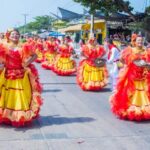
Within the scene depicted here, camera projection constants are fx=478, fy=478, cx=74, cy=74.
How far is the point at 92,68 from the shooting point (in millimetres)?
14281

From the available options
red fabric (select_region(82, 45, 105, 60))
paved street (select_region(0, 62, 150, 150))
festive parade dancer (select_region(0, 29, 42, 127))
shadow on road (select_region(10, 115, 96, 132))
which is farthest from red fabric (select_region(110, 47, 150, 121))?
red fabric (select_region(82, 45, 105, 60))

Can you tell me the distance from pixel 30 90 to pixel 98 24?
38.7 metres

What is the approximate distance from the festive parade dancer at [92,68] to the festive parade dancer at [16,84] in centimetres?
546

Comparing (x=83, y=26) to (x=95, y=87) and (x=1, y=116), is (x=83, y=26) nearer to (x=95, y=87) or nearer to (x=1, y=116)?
(x=95, y=87)

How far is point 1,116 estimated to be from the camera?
843 centimetres

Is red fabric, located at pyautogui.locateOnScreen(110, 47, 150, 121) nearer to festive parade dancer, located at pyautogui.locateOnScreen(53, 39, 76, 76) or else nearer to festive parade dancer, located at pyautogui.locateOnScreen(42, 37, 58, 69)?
festive parade dancer, located at pyautogui.locateOnScreen(53, 39, 76, 76)

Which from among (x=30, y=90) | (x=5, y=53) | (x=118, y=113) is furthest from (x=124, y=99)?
(x=5, y=53)

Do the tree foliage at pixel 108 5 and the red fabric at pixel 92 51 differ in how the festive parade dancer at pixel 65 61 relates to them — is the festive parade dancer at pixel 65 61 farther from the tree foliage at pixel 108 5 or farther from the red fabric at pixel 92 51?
the red fabric at pixel 92 51

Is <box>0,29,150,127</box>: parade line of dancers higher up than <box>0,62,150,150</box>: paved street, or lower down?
higher up

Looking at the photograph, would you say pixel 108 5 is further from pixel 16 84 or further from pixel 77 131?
pixel 77 131

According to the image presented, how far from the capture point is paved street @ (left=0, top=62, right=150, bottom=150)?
747 centimetres

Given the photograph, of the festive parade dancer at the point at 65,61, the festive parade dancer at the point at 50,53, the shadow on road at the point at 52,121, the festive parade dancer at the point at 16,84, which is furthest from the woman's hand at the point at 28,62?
the festive parade dancer at the point at 50,53

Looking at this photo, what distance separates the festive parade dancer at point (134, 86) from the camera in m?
9.27

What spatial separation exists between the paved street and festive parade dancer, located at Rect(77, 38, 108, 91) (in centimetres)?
230
